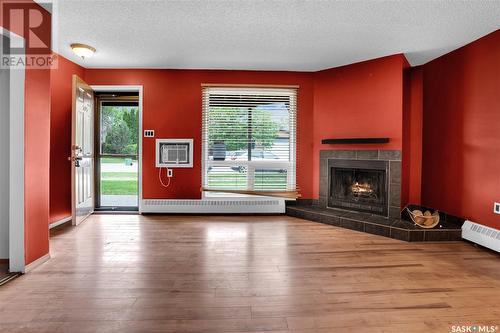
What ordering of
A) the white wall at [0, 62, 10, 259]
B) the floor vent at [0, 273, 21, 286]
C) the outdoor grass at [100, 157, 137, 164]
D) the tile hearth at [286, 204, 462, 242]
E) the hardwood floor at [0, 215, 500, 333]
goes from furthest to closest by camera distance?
the outdoor grass at [100, 157, 137, 164]
the tile hearth at [286, 204, 462, 242]
the white wall at [0, 62, 10, 259]
the floor vent at [0, 273, 21, 286]
the hardwood floor at [0, 215, 500, 333]

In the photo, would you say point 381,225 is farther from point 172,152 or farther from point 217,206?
point 172,152

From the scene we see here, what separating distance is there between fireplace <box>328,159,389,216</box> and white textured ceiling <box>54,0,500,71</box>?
1.63 meters

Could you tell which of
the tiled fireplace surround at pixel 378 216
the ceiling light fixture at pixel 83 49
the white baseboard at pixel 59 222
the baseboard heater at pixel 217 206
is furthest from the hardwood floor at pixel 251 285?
the ceiling light fixture at pixel 83 49

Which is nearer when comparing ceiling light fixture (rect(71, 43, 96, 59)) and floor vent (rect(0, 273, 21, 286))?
floor vent (rect(0, 273, 21, 286))

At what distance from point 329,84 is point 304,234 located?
8.55 feet

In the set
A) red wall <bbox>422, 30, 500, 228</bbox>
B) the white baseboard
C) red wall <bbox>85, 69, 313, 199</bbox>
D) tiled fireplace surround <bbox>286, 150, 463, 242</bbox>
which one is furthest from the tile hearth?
the white baseboard

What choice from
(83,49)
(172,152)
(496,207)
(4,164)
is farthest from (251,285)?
(83,49)

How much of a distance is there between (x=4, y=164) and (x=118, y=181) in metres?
3.06

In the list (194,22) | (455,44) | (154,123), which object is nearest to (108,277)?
(194,22)

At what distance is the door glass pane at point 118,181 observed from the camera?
5.44 metres

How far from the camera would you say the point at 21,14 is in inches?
96.8

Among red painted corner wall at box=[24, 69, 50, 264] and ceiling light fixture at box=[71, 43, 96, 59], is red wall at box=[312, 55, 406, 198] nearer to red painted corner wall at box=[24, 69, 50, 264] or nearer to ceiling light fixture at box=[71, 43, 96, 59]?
ceiling light fixture at box=[71, 43, 96, 59]

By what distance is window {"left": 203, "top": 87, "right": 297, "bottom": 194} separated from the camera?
4.97 meters

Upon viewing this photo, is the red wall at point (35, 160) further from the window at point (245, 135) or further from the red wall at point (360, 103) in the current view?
the red wall at point (360, 103)
